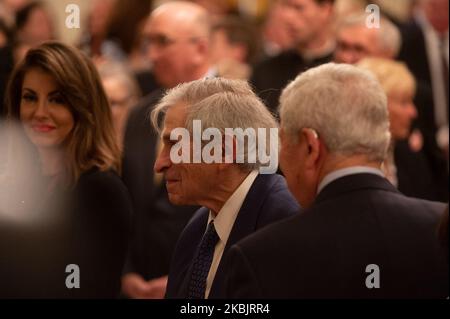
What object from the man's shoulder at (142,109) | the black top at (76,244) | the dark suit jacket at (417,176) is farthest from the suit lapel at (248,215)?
the man's shoulder at (142,109)

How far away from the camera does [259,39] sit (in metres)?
6.14

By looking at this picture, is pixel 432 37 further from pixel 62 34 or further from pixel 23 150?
pixel 23 150

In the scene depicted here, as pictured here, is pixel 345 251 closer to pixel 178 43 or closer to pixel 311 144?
pixel 311 144

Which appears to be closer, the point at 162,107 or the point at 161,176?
the point at 162,107

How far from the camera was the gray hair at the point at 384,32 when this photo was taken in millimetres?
4547

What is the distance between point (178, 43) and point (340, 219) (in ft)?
6.98

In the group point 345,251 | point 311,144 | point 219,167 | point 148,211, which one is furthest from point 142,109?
point 345,251

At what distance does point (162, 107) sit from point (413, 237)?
76 centimetres

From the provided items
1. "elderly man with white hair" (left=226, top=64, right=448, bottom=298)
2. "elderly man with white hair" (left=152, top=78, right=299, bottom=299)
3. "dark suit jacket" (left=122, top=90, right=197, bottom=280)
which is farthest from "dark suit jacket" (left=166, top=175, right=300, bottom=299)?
"dark suit jacket" (left=122, top=90, right=197, bottom=280)

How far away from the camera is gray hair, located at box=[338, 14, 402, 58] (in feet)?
14.9

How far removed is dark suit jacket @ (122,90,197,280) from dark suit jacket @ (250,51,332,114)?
17.5 inches

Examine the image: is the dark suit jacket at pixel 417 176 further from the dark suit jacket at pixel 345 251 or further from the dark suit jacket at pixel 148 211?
the dark suit jacket at pixel 345 251

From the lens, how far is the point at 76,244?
11.0 ft
